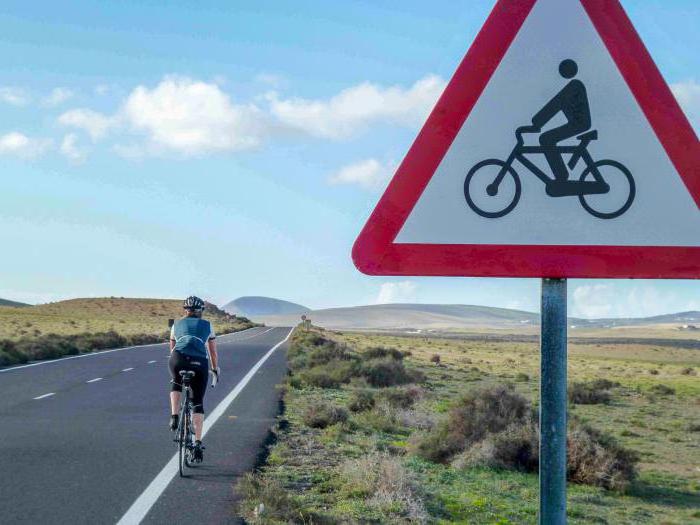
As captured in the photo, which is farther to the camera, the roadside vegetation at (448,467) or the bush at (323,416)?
the bush at (323,416)

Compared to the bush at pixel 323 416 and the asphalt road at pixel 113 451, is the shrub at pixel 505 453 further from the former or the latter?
the asphalt road at pixel 113 451

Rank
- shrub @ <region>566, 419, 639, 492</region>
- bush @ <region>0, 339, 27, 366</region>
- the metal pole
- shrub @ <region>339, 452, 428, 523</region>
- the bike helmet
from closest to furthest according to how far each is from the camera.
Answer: the metal pole, shrub @ <region>339, 452, 428, 523</region>, the bike helmet, shrub @ <region>566, 419, 639, 492</region>, bush @ <region>0, 339, 27, 366</region>

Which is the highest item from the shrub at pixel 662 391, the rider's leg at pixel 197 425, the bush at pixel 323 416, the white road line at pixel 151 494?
the rider's leg at pixel 197 425

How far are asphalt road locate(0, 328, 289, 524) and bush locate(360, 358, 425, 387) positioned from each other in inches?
167

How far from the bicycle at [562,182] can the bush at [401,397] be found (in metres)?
16.1

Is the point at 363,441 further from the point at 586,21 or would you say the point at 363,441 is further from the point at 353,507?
the point at 586,21

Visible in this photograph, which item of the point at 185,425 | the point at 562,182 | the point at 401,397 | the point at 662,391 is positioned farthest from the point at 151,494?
the point at 662,391

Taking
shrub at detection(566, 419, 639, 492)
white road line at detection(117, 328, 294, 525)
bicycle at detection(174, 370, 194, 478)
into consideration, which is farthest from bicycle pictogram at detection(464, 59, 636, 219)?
shrub at detection(566, 419, 639, 492)

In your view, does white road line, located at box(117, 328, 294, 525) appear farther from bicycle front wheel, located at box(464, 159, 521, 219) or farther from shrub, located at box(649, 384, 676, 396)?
shrub, located at box(649, 384, 676, 396)

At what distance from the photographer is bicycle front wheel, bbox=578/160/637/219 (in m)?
2.25

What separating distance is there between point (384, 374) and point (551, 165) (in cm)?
2376

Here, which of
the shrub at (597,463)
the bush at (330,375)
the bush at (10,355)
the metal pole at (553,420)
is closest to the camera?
the metal pole at (553,420)

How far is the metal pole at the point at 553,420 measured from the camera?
2.11 m

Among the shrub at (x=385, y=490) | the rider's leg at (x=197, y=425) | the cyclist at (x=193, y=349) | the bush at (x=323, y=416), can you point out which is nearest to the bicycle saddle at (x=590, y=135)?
the shrub at (x=385, y=490)
